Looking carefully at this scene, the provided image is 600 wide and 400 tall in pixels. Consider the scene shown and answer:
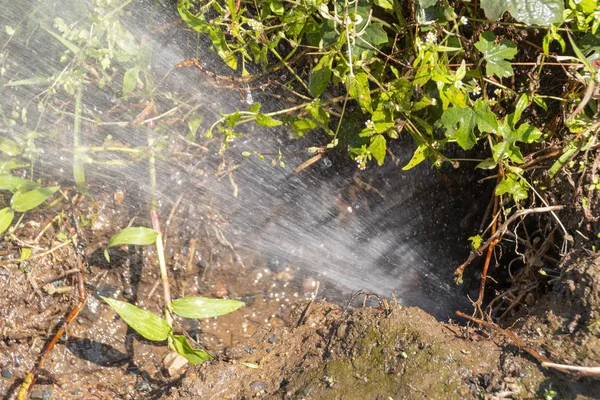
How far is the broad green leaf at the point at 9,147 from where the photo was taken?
2.91 metres

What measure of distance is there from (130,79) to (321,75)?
1.09 metres

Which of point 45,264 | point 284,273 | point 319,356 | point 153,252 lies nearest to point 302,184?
point 284,273

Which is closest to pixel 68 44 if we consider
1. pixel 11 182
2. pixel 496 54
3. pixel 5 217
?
pixel 11 182

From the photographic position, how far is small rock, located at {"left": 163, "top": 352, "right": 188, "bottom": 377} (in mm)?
2777

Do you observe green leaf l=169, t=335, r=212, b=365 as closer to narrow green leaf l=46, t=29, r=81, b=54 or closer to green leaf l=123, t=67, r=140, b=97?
green leaf l=123, t=67, r=140, b=97

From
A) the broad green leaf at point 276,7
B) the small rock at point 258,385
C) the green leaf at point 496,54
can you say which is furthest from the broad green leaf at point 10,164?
the green leaf at point 496,54

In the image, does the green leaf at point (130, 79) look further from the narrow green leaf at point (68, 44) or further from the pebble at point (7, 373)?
the pebble at point (7, 373)

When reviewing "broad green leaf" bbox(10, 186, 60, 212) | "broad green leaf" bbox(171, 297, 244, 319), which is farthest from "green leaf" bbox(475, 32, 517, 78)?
"broad green leaf" bbox(10, 186, 60, 212)

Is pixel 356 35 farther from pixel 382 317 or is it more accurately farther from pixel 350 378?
pixel 350 378

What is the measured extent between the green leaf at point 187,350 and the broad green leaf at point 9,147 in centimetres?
139

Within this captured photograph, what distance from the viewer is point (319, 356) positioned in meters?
2.37

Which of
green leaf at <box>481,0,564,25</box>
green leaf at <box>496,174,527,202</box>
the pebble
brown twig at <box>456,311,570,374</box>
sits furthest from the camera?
the pebble

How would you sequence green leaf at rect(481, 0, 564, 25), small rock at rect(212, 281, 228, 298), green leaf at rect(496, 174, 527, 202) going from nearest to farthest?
green leaf at rect(481, 0, 564, 25) < green leaf at rect(496, 174, 527, 202) < small rock at rect(212, 281, 228, 298)

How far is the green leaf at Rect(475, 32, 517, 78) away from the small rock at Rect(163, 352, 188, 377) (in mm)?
1998
